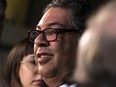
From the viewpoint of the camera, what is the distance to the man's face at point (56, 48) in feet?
7.91

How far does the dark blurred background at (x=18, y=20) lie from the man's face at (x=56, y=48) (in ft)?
11.9

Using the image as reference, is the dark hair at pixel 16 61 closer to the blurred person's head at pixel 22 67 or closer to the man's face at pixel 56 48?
the blurred person's head at pixel 22 67

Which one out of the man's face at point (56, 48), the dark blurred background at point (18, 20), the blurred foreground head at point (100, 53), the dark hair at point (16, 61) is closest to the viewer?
the blurred foreground head at point (100, 53)

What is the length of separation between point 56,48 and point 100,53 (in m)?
1.41

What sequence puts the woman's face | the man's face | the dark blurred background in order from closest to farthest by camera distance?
the man's face < the woman's face < the dark blurred background

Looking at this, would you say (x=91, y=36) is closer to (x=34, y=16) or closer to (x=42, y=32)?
(x=42, y=32)

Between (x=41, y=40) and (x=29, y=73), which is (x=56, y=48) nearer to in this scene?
(x=41, y=40)

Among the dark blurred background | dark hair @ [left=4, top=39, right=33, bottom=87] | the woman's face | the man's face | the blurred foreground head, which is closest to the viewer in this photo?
the blurred foreground head

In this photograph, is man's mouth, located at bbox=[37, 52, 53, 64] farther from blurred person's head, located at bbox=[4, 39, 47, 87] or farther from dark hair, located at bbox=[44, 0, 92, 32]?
blurred person's head, located at bbox=[4, 39, 47, 87]

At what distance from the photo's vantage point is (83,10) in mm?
2502

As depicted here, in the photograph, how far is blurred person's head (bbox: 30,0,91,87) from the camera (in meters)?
2.41

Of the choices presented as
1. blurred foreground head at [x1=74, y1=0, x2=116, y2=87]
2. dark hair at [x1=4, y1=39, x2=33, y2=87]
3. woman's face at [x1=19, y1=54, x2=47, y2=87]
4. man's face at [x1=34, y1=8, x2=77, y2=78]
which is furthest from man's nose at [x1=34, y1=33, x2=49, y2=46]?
blurred foreground head at [x1=74, y1=0, x2=116, y2=87]

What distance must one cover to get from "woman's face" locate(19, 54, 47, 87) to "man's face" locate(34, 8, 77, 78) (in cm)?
55

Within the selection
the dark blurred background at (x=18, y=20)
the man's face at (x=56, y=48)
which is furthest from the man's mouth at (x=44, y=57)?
the dark blurred background at (x=18, y=20)
